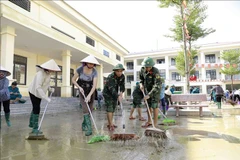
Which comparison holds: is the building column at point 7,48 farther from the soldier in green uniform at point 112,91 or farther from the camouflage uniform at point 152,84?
the camouflage uniform at point 152,84

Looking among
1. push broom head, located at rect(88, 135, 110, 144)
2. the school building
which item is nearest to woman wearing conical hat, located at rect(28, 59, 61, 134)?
push broom head, located at rect(88, 135, 110, 144)

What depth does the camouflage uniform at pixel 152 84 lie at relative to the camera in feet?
14.0

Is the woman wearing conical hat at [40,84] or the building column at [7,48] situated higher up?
the building column at [7,48]

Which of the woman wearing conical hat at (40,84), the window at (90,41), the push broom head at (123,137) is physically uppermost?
the window at (90,41)

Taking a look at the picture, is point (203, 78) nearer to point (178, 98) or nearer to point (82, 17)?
point (82, 17)

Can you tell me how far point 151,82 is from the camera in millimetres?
4543

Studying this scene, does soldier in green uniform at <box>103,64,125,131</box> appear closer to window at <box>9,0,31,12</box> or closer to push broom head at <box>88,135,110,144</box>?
push broom head at <box>88,135,110,144</box>

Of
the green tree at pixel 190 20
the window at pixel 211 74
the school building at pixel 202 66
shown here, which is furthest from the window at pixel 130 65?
the green tree at pixel 190 20

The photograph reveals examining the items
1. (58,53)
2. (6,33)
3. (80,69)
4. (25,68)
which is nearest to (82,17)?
(58,53)

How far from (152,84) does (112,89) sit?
3.49ft

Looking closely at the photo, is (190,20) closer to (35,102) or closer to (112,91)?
(112,91)

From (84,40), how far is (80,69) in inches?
535

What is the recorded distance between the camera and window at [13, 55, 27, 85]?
1298cm

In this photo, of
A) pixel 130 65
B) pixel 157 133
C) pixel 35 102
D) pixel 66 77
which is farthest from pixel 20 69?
pixel 130 65
